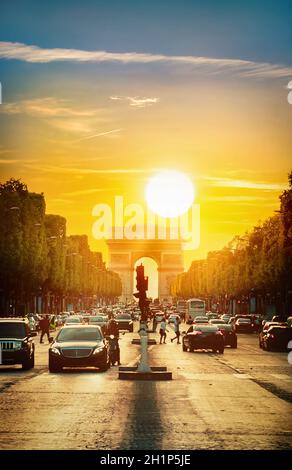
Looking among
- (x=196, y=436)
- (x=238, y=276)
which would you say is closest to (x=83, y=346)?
(x=196, y=436)

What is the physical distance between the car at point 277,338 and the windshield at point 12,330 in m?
25.6

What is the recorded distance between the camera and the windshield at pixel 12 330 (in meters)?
44.8

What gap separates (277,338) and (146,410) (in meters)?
43.7

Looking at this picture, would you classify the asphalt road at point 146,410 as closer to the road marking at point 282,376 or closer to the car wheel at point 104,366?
the road marking at point 282,376

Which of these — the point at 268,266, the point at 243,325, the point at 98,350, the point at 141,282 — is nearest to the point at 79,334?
the point at 98,350

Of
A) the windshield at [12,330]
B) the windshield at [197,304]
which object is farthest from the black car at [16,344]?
the windshield at [197,304]

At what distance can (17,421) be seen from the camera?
2233 cm

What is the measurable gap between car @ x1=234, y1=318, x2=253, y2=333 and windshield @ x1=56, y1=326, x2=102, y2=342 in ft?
221

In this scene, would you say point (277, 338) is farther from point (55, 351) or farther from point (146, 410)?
point (146, 410)

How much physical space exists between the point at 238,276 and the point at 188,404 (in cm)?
14107

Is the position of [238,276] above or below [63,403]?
above
